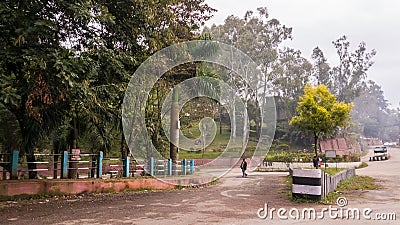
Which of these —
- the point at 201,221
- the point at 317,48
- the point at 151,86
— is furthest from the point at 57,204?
the point at 317,48

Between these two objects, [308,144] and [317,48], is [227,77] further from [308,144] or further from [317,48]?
[317,48]

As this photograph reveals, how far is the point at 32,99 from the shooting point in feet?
26.9

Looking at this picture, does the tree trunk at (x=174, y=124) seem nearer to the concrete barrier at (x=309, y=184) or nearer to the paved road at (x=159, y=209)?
the paved road at (x=159, y=209)

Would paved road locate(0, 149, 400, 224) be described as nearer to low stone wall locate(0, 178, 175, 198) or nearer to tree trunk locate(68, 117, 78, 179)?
low stone wall locate(0, 178, 175, 198)

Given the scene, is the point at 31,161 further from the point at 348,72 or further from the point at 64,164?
the point at 348,72

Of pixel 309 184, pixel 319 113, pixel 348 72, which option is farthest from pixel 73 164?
pixel 348 72

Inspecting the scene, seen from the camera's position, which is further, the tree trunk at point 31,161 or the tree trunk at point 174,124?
the tree trunk at point 174,124

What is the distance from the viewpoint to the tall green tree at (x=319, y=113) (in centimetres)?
1991

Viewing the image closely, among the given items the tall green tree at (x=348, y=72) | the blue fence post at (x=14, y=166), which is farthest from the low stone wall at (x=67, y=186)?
the tall green tree at (x=348, y=72)

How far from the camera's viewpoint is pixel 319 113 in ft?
65.1

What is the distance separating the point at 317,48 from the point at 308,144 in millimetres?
15693

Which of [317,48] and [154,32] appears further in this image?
[317,48]

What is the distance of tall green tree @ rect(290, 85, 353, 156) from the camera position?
1991 centimetres

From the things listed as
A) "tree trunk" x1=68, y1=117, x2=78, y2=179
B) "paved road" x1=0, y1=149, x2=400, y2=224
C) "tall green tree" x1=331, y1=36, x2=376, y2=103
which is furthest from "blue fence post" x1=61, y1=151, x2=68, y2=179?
"tall green tree" x1=331, y1=36, x2=376, y2=103
